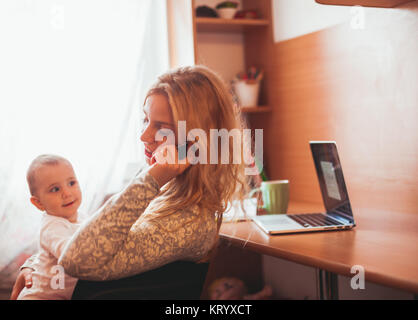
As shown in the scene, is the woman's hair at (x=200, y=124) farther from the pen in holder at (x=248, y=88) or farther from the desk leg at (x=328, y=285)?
the pen in holder at (x=248, y=88)

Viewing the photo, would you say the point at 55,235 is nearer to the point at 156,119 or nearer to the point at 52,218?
the point at 52,218

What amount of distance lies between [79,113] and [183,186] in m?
0.90

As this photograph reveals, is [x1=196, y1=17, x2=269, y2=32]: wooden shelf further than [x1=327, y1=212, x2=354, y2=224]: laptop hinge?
Yes

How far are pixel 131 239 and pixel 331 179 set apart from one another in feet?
2.31

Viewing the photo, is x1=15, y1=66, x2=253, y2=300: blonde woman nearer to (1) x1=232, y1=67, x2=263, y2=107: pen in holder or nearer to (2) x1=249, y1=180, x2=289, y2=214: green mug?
(2) x1=249, y1=180, x2=289, y2=214: green mug

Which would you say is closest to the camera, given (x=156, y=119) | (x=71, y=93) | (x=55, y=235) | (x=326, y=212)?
(x=156, y=119)

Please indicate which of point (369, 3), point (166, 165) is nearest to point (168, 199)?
point (166, 165)

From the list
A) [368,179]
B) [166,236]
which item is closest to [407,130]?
[368,179]

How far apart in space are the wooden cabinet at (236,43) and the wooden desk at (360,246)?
0.84 meters

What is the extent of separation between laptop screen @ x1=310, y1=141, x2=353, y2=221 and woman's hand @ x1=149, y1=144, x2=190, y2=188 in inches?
19.5

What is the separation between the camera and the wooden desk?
917 millimetres

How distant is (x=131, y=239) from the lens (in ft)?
3.33

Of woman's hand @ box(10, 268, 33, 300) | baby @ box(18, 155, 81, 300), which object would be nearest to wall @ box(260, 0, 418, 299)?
baby @ box(18, 155, 81, 300)
